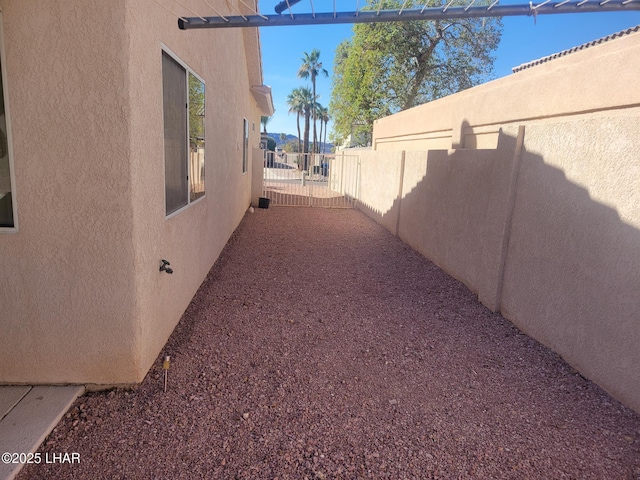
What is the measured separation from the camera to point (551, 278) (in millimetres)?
4250

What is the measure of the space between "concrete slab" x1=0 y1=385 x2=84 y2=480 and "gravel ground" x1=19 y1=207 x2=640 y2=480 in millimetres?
74

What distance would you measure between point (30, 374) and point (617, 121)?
524 cm

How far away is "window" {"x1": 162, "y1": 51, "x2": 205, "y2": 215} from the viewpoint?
13.2 ft

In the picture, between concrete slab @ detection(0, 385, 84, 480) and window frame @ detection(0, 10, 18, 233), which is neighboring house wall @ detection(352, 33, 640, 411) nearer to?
concrete slab @ detection(0, 385, 84, 480)

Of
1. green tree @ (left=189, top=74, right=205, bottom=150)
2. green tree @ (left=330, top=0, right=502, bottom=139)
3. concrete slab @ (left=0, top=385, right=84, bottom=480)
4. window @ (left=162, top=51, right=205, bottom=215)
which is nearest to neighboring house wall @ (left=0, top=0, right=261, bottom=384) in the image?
concrete slab @ (left=0, top=385, right=84, bottom=480)

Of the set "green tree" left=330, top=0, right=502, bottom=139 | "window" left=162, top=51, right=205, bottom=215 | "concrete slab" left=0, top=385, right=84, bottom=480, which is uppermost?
"green tree" left=330, top=0, right=502, bottom=139

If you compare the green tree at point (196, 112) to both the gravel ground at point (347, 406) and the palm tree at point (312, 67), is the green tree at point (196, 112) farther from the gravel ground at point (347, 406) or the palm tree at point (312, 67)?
the palm tree at point (312, 67)

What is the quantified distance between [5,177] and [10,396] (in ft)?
5.27

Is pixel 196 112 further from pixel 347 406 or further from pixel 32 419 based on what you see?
pixel 347 406

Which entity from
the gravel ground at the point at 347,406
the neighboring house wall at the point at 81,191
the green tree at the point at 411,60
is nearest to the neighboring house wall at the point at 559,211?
the gravel ground at the point at 347,406

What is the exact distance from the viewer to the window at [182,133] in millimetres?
4016

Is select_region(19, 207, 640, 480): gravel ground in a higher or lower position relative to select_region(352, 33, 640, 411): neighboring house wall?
lower

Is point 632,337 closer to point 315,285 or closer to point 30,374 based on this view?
point 315,285

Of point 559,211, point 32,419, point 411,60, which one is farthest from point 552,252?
point 411,60
